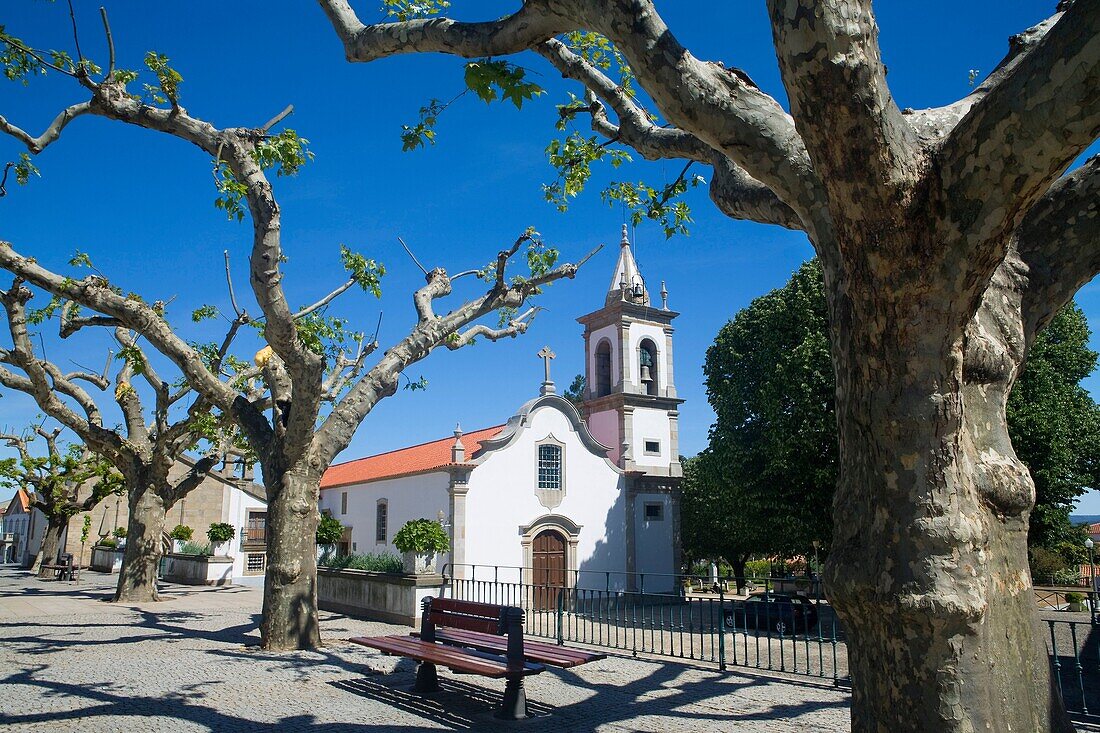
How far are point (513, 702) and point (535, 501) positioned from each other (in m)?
17.1

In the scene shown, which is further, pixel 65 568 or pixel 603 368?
pixel 603 368

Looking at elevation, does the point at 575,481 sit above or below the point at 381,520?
above

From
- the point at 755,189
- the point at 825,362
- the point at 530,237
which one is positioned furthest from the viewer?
the point at 825,362

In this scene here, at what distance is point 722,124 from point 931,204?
1257 millimetres

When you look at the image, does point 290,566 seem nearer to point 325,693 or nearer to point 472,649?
point 325,693

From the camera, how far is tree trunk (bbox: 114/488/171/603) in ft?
63.7

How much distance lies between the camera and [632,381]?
27.7 meters

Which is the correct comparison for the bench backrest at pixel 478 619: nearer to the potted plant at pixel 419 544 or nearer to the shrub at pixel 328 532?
the potted plant at pixel 419 544

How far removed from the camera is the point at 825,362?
19453 mm

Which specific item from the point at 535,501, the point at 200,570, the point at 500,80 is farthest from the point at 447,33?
the point at 200,570

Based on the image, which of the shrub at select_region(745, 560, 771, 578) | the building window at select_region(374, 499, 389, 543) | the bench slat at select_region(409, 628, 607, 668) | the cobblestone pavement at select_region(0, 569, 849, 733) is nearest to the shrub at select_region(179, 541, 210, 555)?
the building window at select_region(374, 499, 389, 543)

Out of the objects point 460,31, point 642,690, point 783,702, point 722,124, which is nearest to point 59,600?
point 642,690

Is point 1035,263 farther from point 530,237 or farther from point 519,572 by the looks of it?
point 519,572

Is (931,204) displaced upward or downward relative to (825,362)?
downward
